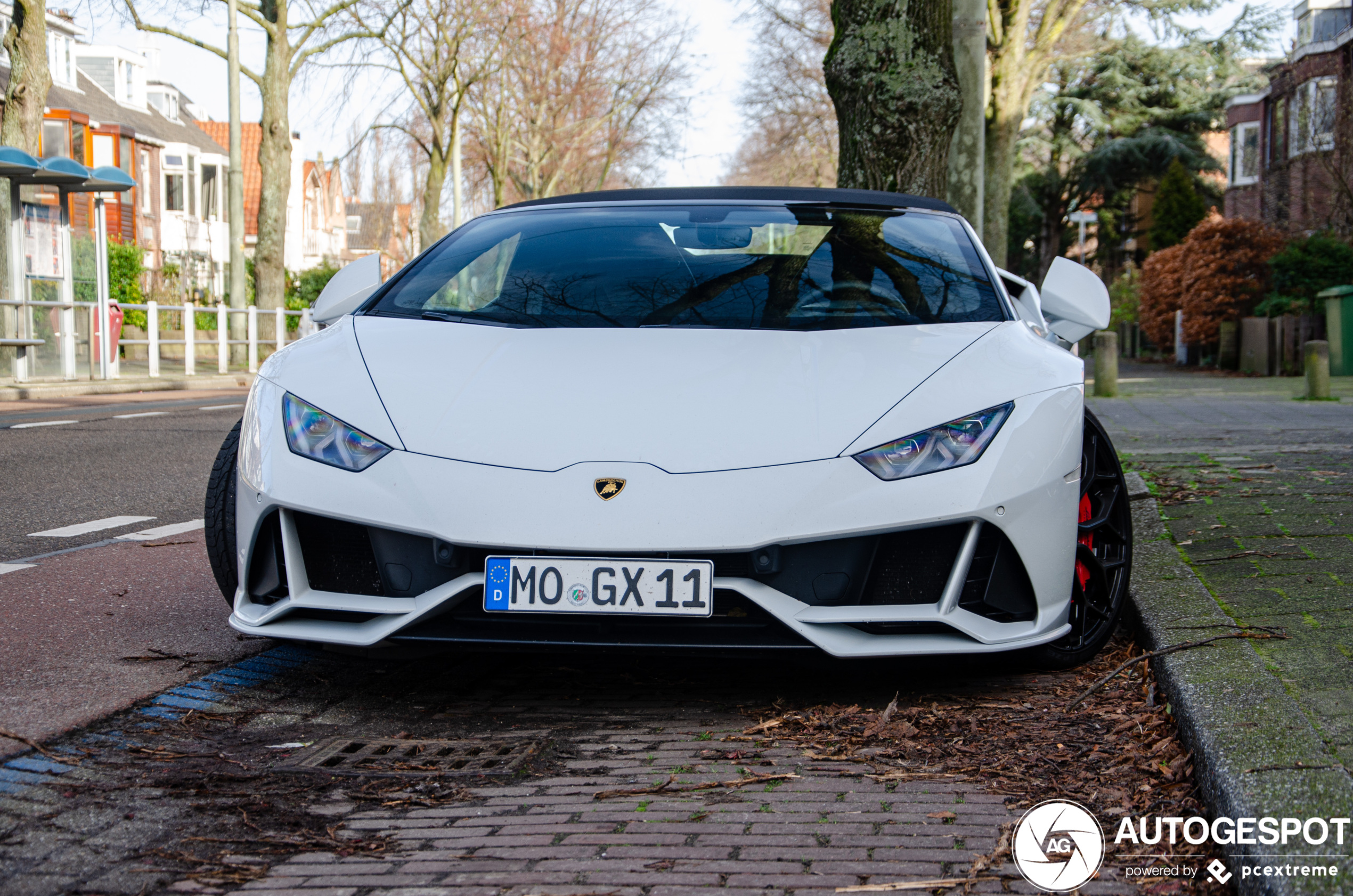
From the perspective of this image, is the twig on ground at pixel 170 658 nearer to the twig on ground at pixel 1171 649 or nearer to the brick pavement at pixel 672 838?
the brick pavement at pixel 672 838

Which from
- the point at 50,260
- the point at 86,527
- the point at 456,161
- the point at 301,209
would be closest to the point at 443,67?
the point at 456,161

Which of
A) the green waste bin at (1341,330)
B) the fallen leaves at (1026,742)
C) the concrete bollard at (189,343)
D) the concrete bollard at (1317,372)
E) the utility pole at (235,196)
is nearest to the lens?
the fallen leaves at (1026,742)

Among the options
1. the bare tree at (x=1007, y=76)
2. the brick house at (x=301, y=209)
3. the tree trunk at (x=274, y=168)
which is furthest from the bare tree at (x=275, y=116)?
the brick house at (x=301, y=209)

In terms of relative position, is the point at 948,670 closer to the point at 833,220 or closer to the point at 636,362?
the point at 636,362

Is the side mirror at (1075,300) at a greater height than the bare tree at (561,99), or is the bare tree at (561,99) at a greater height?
the bare tree at (561,99)

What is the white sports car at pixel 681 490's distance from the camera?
3004 millimetres

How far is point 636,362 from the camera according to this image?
3.43m

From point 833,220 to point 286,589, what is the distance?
82.1 inches

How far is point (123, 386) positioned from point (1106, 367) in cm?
1295

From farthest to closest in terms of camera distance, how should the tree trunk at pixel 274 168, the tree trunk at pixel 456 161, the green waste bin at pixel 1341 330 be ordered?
the tree trunk at pixel 456 161, the tree trunk at pixel 274 168, the green waste bin at pixel 1341 330

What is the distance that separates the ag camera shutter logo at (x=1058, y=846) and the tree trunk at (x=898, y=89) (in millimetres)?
6282

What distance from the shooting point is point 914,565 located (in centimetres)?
309

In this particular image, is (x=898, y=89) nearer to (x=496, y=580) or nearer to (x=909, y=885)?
(x=496, y=580)

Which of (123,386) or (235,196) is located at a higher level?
(235,196)
